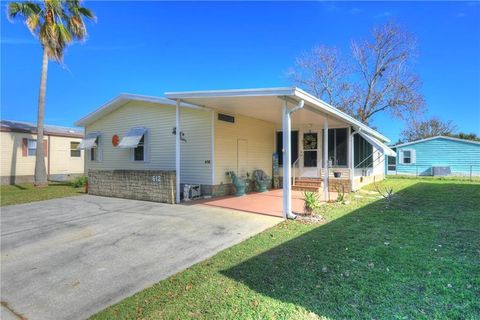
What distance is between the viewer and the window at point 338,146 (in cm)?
1280

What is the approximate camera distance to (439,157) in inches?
893

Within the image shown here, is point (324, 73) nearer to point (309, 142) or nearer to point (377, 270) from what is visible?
point (309, 142)

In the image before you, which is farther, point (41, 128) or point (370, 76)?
point (370, 76)

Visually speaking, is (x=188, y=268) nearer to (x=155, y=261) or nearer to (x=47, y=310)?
(x=155, y=261)

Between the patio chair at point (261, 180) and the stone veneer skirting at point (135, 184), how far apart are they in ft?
12.9

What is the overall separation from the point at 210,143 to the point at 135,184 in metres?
3.07

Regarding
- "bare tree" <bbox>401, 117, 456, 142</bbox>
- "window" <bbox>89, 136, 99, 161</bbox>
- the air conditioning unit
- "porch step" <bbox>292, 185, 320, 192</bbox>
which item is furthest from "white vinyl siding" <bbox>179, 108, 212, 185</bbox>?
"bare tree" <bbox>401, 117, 456, 142</bbox>

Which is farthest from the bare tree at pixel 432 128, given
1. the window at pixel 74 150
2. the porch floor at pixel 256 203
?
the window at pixel 74 150

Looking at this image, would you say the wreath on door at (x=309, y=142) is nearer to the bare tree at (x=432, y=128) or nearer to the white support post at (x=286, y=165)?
the white support post at (x=286, y=165)

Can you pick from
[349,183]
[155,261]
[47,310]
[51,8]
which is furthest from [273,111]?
[51,8]

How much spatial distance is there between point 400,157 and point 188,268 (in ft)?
82.0

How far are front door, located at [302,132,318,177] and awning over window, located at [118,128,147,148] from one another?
732 centimetres

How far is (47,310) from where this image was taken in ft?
10.5

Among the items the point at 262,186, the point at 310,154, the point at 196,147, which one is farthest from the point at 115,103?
the point at 310,154
